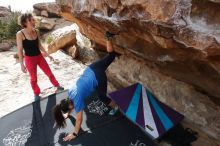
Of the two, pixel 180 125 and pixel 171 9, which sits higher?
pixel 171 9

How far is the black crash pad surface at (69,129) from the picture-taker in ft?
14.0

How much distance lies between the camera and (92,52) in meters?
7.18

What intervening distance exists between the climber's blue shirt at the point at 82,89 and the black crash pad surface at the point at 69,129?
0.47 meters

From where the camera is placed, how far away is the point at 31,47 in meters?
5.20

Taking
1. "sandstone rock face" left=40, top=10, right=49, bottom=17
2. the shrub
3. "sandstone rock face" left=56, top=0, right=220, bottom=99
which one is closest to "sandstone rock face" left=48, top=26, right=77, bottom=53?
the shrub

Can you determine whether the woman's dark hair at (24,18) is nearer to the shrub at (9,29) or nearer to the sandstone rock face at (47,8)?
the shrub at (9,29)

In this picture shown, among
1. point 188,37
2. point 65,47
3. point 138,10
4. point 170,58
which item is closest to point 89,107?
point 170,58

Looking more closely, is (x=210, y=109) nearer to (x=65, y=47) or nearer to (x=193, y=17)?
(x=193, y=17)

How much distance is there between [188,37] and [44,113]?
3082 mm

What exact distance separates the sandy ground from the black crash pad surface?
0.72 metres

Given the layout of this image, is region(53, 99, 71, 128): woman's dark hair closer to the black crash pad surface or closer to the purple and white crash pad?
the black crash pad surface

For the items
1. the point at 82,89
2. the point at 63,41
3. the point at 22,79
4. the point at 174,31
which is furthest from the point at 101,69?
the point at 63,41

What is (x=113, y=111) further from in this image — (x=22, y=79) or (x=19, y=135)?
(x=22, y=79)

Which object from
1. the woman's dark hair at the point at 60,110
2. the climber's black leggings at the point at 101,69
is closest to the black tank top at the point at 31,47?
the climber's black leggings at the point at 101,69
